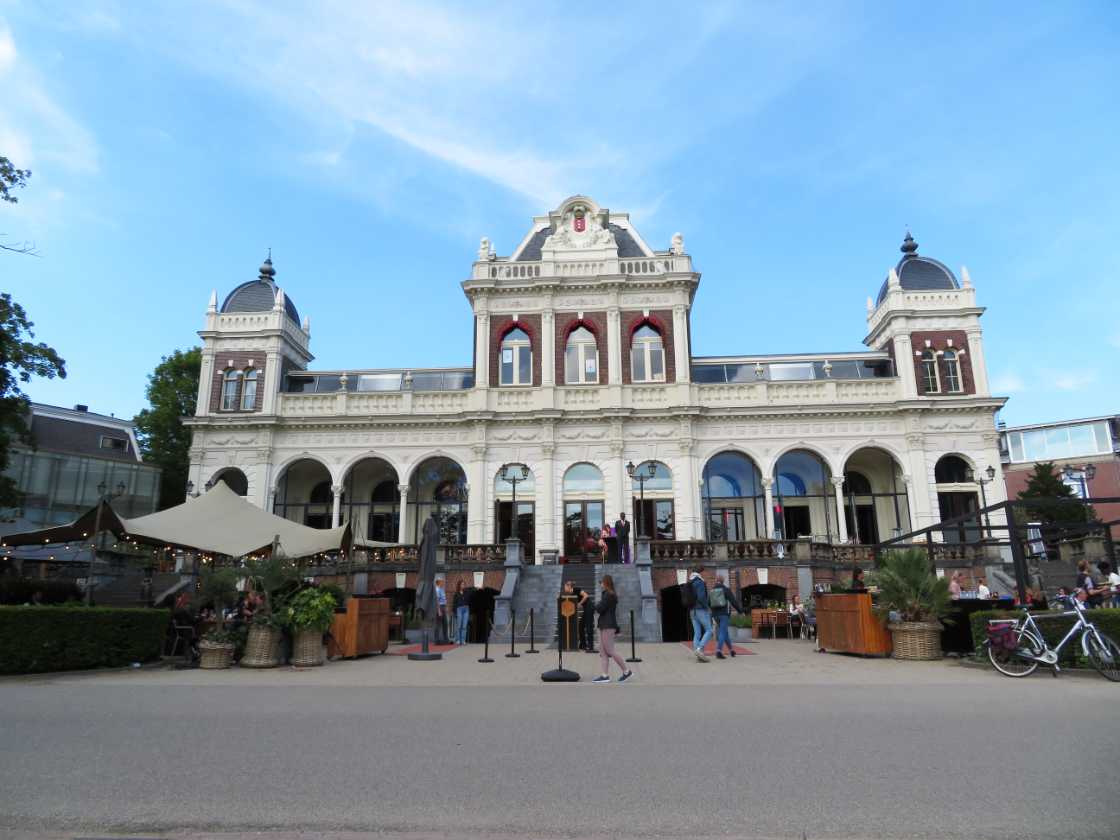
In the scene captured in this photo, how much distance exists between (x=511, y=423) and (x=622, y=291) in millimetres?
8199

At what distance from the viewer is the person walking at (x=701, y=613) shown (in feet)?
50.8

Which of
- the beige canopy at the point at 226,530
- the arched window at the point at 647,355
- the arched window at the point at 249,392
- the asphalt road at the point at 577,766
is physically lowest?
the asphalt road at the point at 577,766

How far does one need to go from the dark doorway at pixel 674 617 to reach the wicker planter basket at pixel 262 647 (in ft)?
52.0

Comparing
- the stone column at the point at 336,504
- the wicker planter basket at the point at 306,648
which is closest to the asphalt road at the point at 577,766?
the wicker planter basket at the point at 306,648

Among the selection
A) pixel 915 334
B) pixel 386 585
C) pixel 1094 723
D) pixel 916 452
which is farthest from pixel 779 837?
pixel 915 334

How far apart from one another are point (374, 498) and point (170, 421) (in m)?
14.9

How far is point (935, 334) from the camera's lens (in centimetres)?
3494

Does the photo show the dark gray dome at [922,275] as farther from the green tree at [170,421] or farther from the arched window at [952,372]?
the green tree at [170,421]

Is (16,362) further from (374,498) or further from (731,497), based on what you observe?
(731,497)

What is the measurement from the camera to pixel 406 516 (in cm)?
3606

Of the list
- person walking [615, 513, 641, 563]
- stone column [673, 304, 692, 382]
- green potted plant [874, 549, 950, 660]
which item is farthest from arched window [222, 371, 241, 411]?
green potted plant [874, 549, 950, 660]

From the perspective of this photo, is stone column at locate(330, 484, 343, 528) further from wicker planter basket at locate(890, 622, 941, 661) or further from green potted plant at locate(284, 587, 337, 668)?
wicker planter basket at locate(890, 622, 941, 661)

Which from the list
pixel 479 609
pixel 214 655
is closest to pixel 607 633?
pixel 214 655

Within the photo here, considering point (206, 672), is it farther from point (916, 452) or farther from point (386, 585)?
point (916, 452)
